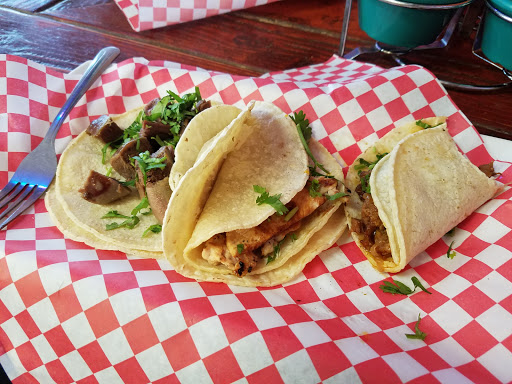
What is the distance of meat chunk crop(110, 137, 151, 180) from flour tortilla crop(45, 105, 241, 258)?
3.3 inches

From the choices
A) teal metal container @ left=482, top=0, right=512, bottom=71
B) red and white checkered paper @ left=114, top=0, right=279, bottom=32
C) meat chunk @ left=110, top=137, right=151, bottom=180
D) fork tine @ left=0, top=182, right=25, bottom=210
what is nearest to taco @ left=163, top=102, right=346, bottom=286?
meat chunk @ left=110, top=137, right=151, bottom=180

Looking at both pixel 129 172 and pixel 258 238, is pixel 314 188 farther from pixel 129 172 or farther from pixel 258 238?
pixel 129 172

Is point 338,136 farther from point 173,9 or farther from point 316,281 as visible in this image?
point 173,9

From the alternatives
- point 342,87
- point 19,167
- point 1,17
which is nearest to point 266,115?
point 342,87

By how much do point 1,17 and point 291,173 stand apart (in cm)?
331

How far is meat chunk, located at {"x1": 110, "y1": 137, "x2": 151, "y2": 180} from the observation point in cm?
258

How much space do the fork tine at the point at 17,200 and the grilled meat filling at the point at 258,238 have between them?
1103mm

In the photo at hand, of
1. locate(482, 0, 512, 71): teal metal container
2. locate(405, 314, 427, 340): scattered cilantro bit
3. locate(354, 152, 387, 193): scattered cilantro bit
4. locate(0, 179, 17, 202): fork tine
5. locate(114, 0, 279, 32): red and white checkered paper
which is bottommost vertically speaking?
locate(405, 314, 427, 340): scattered cilantro bit

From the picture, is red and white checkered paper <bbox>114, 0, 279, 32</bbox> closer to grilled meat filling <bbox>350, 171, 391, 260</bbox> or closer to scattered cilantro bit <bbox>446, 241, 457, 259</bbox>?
grilled meat filling <bbox>350, 171, 391, 260</bbox>

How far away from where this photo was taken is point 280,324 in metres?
1.95

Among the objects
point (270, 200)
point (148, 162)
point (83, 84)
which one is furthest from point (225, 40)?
point (270, 200)

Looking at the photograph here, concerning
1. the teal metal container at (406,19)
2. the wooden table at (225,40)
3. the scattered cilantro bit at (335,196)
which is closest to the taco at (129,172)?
the scattered cilantro bit at (335,196)

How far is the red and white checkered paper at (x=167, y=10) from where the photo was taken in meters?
4.03

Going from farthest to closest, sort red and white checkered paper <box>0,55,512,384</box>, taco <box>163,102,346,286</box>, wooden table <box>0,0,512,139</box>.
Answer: wooden table <box>0,0,512,139</box>
taco <box>163,102,346,286</box>
red and white checkered paper <box>0,55,512,384</box>
